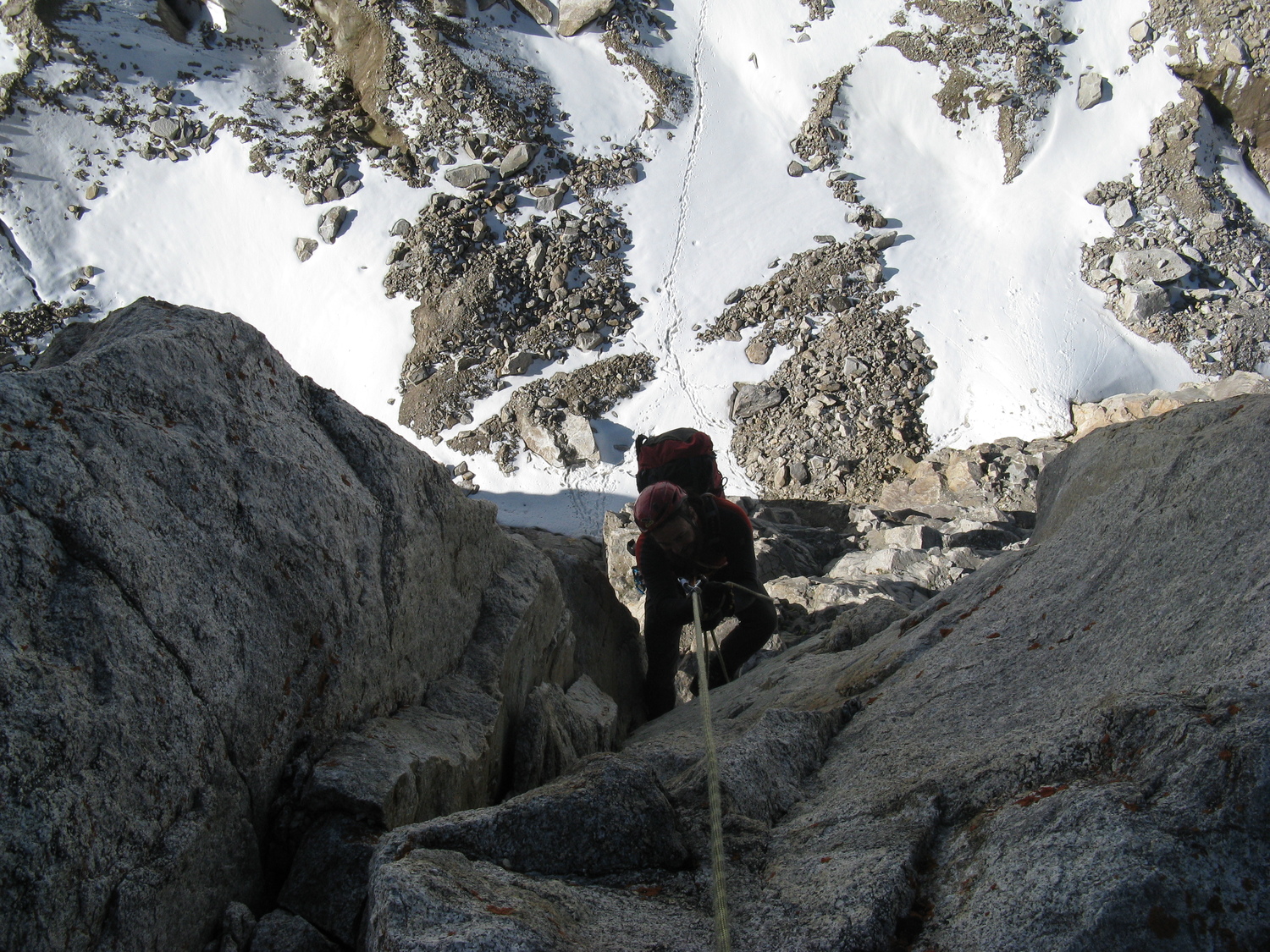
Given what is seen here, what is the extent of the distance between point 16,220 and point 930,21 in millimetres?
20595

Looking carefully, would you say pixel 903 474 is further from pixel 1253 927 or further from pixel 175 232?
pixel 175 232

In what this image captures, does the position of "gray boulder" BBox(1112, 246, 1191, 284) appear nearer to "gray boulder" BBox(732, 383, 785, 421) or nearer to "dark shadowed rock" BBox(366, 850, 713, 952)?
"gray boulder" BBox(732, 383, 785, 421)

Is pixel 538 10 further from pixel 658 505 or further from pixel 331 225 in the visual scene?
pixel 658 505

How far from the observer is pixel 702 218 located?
58.4ft

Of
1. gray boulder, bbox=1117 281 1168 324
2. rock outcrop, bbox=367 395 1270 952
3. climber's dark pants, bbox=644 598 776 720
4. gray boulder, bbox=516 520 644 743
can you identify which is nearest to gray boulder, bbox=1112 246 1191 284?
gray boulder, bbox=1117 281 1168 324

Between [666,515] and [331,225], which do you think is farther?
[331,225]

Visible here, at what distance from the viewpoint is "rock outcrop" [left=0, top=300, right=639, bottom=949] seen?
2684 mm

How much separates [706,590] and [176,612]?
18.0 ft

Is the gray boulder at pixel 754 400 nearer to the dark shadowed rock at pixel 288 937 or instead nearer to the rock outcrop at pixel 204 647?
the rock outcrop at pixel 204 647

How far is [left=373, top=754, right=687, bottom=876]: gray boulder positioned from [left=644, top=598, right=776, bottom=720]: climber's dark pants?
5.04 meters

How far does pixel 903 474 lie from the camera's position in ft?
45.6

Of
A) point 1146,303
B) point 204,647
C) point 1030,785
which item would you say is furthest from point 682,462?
point 1146,303

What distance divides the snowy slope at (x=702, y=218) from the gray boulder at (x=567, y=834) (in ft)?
34.9

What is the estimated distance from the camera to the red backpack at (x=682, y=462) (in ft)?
27.3
